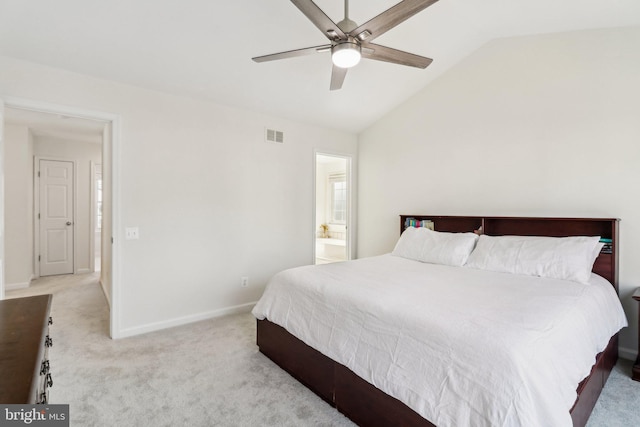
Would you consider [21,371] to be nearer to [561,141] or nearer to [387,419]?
[387,419]

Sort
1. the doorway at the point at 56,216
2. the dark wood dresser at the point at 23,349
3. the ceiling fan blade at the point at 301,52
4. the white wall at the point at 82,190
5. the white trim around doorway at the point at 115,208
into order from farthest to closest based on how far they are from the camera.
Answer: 1. the white wall at the point at 82,190
2. the doorway at the point at 56,216
3. the white trim around doorway at the point at 115,208
4. the ceiling fan blade at the point at 301,52
5. the dark wood dresser at the point at 23,349

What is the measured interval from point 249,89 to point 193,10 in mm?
1059

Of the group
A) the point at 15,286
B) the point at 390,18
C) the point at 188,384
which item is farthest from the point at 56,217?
the point at 390,18

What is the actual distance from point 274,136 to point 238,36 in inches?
57.0

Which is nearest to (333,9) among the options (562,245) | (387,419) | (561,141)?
(561,141)

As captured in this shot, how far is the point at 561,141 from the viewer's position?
294cm

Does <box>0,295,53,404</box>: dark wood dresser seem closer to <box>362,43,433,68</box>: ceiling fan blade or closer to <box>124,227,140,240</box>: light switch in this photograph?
<box>124,227,140,240</box>: light switch

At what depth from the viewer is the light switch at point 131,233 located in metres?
3.01

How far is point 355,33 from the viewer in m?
1.90

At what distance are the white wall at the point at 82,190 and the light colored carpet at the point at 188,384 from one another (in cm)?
296

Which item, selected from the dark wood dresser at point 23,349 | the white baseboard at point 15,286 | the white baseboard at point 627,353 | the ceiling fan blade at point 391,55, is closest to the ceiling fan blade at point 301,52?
the ceiling fan blade at point 391,55

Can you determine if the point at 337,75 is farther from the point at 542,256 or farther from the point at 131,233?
the point at 131,233

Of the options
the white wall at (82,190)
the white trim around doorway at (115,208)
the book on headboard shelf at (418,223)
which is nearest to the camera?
the white trim around doorway at (115,208)

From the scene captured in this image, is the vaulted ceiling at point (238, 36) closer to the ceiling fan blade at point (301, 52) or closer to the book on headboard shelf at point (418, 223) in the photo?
the ceiling fan blade at point (301, 52)
